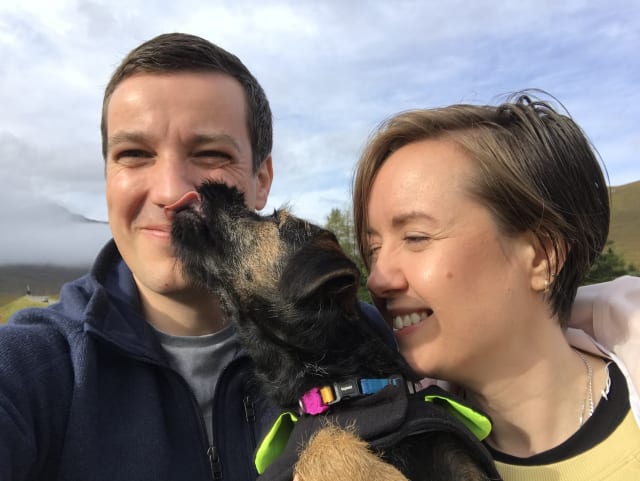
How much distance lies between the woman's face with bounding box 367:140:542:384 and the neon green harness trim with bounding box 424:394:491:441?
8.0 inches

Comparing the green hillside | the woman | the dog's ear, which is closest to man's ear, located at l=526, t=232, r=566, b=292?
the woman

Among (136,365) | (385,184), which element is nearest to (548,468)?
(385,184)

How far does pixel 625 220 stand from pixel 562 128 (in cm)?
8091

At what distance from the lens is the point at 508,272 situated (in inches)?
109

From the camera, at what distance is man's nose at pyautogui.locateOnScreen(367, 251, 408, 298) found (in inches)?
113

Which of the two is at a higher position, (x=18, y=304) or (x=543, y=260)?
(x=18, y=304)

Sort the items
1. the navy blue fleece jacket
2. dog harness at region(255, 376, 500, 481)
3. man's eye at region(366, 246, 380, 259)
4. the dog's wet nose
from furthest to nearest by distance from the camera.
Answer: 1. man's eye at region(366, 246, 380, 259)
2. the dog's wet nose
3. dog harness at region(255, 376, 500, 481)
4. the navy blue fleece jacket

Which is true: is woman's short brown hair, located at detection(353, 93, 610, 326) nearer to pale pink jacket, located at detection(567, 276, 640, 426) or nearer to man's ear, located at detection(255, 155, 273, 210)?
pale pink jacket, located at detection(567, 276, 640, 426)

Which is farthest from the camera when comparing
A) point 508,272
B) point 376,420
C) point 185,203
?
point 185,203

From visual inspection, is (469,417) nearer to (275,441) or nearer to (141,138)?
(275,441)

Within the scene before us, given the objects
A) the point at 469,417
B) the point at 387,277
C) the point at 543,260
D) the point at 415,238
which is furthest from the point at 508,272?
the point at 469,417

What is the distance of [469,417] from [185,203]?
2097 millimetres

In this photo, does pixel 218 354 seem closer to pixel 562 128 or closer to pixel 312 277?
pixel 312 277

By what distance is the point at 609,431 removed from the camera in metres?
2.63
